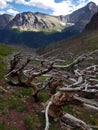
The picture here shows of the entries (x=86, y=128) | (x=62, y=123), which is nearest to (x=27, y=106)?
(x=62, y=123)

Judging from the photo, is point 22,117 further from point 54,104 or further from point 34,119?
point 54,104

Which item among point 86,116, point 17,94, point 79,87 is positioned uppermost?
point 79,87

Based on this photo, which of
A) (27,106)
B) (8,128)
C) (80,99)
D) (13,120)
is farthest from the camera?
(27,106)

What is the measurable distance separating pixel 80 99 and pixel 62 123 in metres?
3.05

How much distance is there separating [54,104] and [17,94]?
16.7 ft

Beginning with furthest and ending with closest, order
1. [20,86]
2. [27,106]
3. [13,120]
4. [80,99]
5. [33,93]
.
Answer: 1. [20,86]
2. [33,93]
3. [27,106]
4. [13,120]
5. [80,99]

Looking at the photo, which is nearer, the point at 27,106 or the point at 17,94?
the point at 27,106

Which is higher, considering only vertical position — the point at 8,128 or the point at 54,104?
the point at 54,104

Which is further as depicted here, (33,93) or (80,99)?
(33,93)

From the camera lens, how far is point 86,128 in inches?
547

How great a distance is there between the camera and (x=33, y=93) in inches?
773

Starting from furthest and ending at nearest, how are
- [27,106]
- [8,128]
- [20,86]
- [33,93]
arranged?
[20,86], [33,93], [27,106], [8,128]

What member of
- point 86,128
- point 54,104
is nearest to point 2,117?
point 54,104

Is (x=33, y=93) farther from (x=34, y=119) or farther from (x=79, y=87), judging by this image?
(x=79, y=87)
